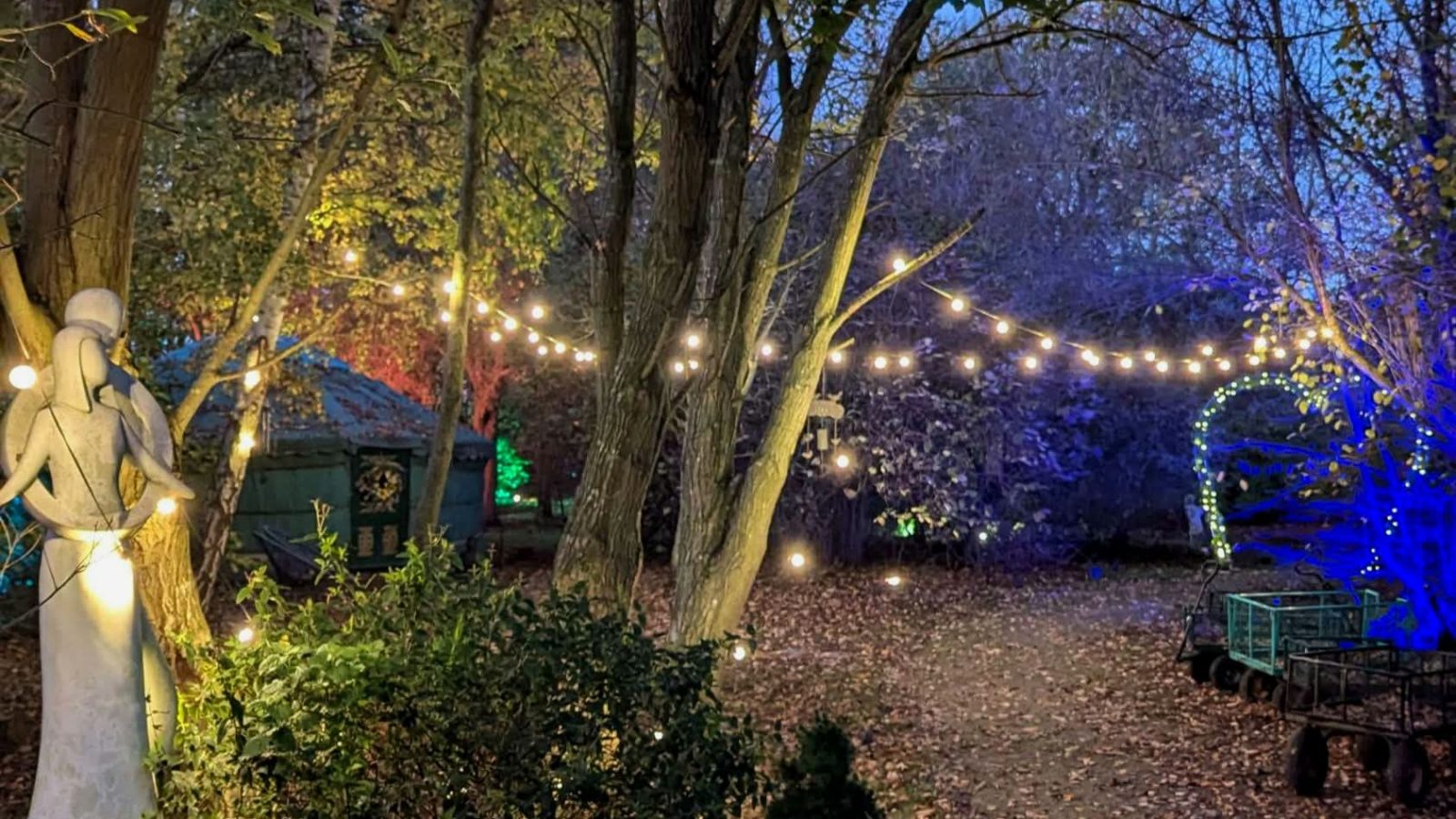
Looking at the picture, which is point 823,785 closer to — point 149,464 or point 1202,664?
point 149,464

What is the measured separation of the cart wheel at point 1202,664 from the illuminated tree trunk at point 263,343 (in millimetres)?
7077

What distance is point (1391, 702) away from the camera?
706 cm

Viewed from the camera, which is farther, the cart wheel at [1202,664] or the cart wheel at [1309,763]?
the cart wheel at [1202,664]

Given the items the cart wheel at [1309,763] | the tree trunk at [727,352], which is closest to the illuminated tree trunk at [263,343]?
the tree trunk at [727,352]

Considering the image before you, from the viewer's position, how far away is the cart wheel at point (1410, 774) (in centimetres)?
585

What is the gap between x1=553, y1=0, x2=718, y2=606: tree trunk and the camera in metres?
4.89

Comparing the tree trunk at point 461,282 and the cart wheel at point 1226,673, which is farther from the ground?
the tree trunk at point 461,282

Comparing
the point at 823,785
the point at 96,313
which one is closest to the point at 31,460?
the point at 96,313

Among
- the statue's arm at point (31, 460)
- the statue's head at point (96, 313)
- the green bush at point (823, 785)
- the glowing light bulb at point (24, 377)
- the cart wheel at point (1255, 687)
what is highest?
the statue's head at point (96, 313)

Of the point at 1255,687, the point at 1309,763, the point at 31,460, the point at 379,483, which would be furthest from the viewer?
the point at 379,483

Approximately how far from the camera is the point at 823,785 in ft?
9.60

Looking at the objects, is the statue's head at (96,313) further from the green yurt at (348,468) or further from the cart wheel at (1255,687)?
the green yurt at (348,468)

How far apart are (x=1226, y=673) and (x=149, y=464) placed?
7.53 metres

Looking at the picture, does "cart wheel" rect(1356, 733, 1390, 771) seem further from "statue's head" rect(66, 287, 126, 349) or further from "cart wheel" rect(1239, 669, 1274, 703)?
"statue's head" rect(66, 287, 126, 349)
